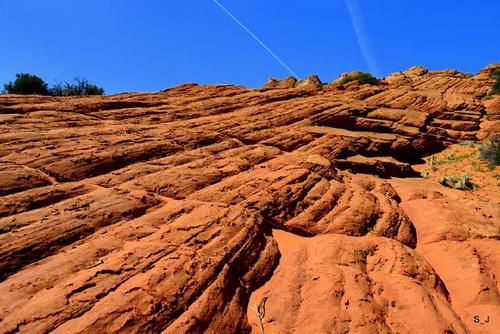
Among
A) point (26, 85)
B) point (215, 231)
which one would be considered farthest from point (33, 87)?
point (215, 231)

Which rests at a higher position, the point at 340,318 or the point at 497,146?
the point at 497,146

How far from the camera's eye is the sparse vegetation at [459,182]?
16625mm

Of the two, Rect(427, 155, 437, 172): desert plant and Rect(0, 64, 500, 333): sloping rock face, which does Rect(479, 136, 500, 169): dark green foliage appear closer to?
Rect(427, 155, 437, 172): desert plant

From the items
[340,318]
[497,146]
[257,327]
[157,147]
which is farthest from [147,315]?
[497,146]

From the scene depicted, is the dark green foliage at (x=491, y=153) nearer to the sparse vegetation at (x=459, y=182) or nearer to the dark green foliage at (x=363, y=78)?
the sparse vegetation at (x=459, y=182)

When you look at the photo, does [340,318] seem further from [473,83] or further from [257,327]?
[473,83]

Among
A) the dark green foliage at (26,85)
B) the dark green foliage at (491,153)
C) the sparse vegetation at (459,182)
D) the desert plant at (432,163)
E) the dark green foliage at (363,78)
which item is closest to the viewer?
the sparse vegetation at (459,182)

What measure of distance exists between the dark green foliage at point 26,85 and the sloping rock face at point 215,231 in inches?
424

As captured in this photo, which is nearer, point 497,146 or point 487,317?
point 487,317

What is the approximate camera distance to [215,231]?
8836mm

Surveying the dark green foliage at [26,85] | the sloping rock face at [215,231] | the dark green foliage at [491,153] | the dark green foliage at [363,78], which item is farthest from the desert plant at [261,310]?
the dark green foliage at [363,78]

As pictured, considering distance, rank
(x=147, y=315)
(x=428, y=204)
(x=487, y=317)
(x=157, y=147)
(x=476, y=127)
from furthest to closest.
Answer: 1. (x=476, y=127)
2. (x=428, y=204)
3. (x=157, y=147)
4. (x=487, y=317)
5. (x=147, y=315)

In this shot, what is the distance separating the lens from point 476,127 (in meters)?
24.3

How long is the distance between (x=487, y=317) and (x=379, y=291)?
7.36ft
